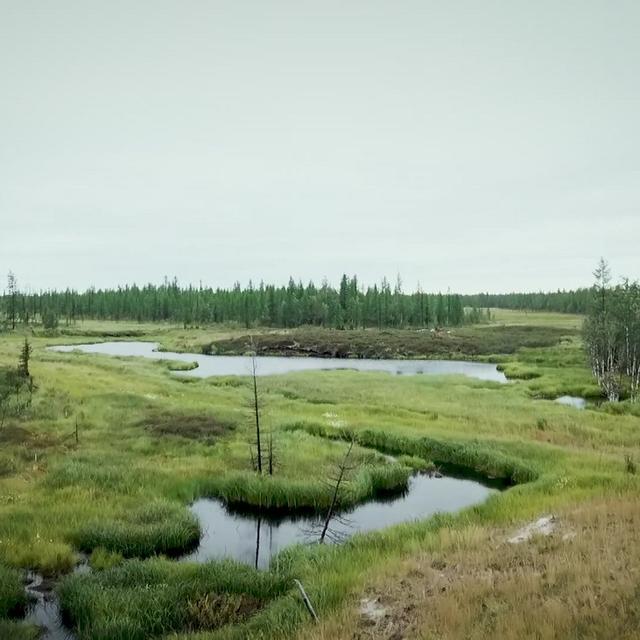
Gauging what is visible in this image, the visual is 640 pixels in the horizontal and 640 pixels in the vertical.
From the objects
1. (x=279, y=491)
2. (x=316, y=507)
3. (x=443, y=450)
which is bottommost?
(x=316, y=507)

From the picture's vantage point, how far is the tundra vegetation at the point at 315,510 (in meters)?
9.85

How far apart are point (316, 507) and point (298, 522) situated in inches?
49.3

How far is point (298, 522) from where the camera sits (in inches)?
765

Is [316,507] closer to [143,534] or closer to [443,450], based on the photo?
[143,534]

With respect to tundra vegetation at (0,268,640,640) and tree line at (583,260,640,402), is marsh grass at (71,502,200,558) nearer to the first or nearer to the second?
tundra vegetation at (0,268,640,640)

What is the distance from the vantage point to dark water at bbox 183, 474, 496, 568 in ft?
55.3

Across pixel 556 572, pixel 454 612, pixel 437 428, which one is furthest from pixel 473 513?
pixel 437 428

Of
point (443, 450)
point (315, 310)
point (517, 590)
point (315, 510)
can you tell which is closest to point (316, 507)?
point (315, 510)

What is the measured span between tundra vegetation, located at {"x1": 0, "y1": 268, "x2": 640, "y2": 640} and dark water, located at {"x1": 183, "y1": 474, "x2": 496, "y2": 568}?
69 cm

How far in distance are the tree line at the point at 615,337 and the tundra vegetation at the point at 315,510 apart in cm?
1317

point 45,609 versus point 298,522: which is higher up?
point 45,609

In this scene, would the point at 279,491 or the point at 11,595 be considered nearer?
the point at 11,595

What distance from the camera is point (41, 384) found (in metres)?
37.1

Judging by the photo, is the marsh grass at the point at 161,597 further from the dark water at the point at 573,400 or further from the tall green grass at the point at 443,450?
the dark water at the point at 573,400
